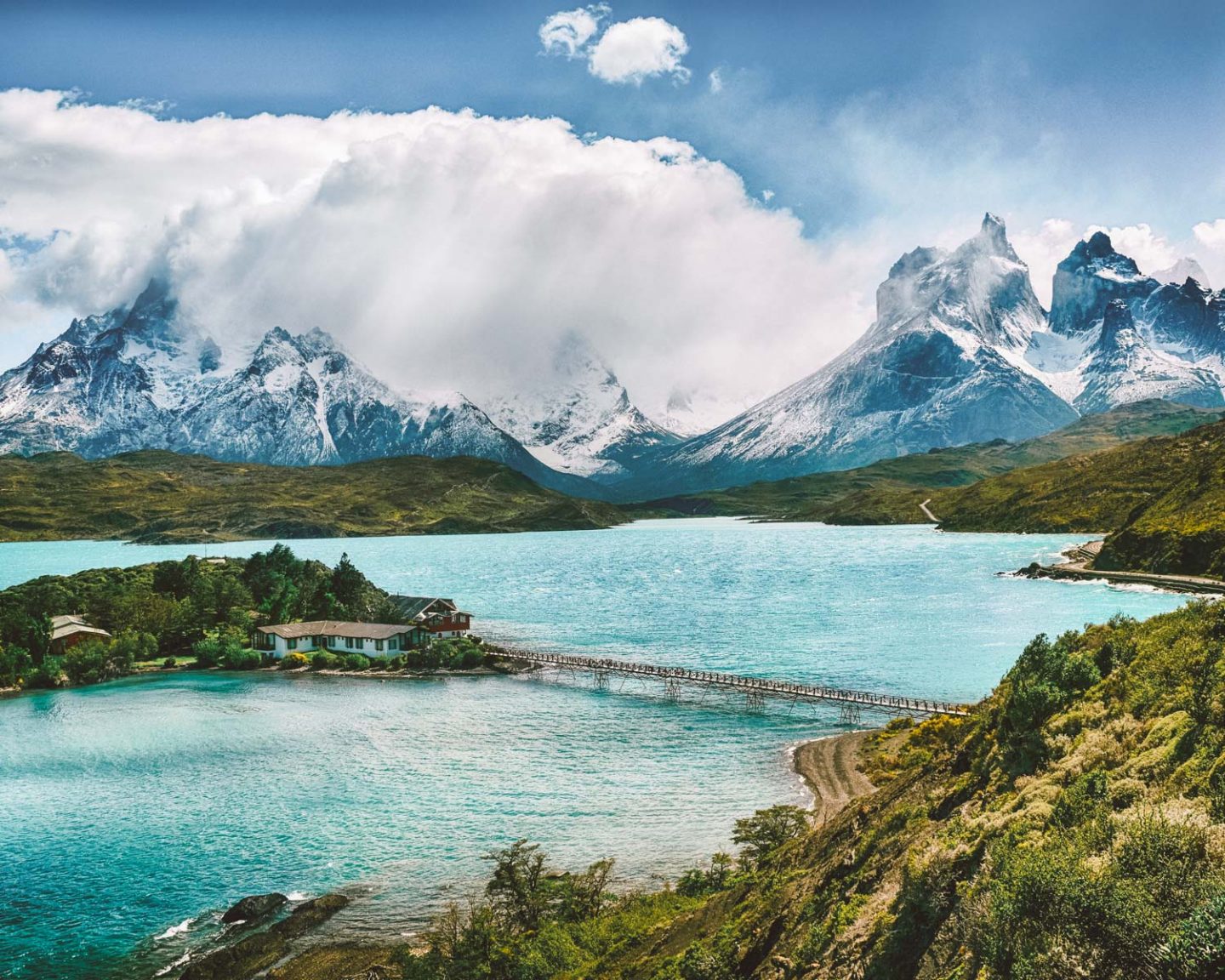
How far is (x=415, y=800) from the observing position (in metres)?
57.0

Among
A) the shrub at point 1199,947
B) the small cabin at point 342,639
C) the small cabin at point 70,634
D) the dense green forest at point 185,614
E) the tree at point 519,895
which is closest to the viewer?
the shrub at point 1199,947

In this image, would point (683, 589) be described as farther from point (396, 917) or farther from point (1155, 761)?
point (1155, 761)

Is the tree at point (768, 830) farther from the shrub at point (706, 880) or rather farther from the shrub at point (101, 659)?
the shrub at point (101, 659)

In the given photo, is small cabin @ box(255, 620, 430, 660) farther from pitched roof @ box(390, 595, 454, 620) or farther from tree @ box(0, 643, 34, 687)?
tree @ box(0, 643, 34, 687)

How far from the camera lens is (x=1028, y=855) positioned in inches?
621

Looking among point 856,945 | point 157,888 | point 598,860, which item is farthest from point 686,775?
point 856,945

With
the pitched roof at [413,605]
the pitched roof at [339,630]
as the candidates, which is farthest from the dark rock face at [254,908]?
the pitched roof at [413,605]

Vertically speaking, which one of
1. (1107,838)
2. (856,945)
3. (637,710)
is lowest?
(637,710)

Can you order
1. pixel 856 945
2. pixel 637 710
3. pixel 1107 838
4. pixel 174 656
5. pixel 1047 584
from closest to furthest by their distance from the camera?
pixel 1107 838
pixel 856 945
pixel 637 710
pixel 174 656
pixel 1047 584

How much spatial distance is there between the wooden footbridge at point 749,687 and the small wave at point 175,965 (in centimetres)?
5270

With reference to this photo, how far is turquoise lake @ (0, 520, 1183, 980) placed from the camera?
4369 cm

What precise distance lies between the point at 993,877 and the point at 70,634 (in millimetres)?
122842

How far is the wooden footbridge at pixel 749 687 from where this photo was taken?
7500cm

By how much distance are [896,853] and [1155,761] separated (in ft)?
23.9
